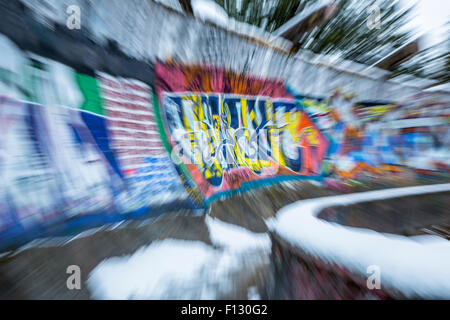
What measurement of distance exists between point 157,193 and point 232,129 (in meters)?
3.32

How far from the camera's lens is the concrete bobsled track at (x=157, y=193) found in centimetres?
195

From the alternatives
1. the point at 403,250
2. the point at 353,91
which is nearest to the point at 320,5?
the point at 353,91

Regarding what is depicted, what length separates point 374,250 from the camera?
2.29m

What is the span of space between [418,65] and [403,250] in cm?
1274

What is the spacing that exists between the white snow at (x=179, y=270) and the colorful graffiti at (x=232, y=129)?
1.67 metres

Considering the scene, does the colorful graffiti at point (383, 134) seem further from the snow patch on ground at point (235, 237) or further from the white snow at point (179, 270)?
the white snow at point (179, 270)

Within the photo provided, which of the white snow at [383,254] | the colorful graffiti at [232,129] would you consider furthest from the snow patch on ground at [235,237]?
the colorful graffiti at [232,129]

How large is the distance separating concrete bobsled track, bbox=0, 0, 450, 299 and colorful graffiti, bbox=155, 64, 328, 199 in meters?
0.05

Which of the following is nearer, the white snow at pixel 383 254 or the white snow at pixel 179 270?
the white snow at pixel 383 254

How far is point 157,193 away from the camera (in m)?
3.43

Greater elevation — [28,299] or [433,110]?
[433,110]
